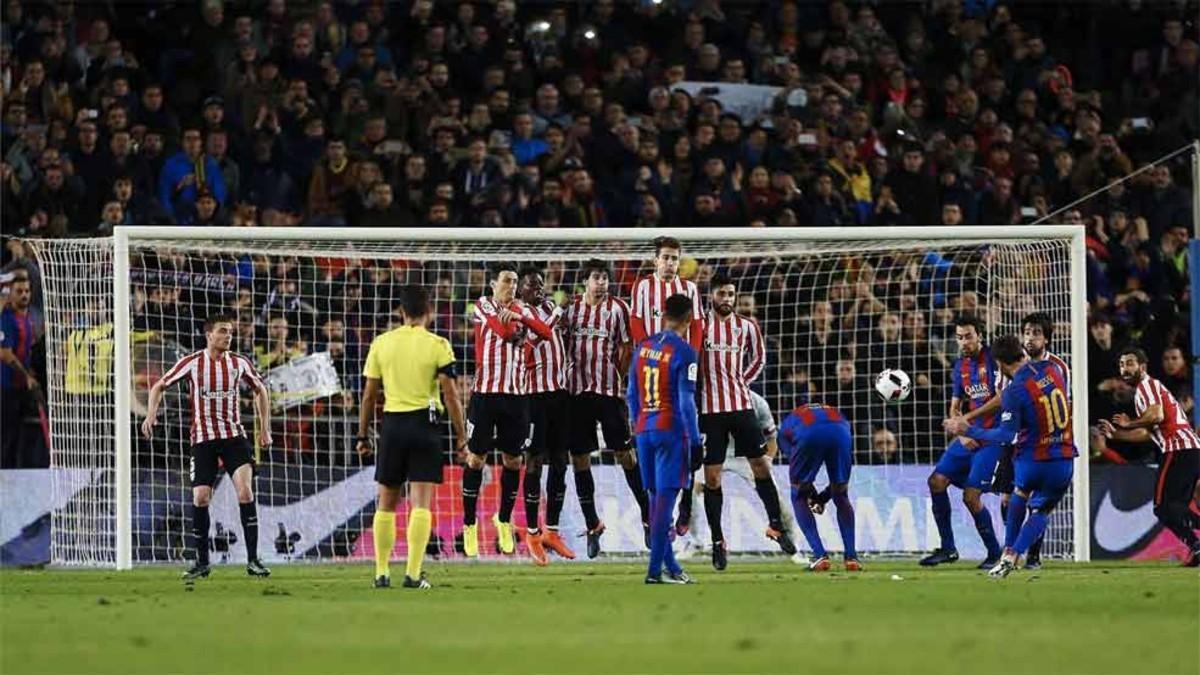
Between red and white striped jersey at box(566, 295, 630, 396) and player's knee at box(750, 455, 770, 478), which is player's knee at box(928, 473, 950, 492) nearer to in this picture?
player's knee at box(750, 455, 770, 478)

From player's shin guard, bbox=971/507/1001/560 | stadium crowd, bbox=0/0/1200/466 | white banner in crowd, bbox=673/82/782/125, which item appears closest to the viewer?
player's shin guard, bbox=971/507/1001/560

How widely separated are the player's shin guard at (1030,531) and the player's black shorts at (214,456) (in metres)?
6.08

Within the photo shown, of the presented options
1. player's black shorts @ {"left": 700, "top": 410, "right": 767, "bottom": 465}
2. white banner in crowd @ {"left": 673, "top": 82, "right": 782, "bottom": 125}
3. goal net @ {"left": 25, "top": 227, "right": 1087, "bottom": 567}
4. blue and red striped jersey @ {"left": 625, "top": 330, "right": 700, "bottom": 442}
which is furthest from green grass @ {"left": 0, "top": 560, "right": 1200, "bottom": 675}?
white banner in crowd @ {"left": 673, "top": 82, "right": 782, "bottom": 125}

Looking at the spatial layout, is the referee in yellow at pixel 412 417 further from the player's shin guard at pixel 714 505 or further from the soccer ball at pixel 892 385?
the soccer ball at pixel 892 385

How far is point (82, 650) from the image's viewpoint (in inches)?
370

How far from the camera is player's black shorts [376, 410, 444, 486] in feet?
45.5

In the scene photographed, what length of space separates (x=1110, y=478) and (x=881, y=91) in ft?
22.6

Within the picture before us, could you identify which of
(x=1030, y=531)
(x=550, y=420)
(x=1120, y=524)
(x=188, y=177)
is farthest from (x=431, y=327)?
(x=1030, y=531)

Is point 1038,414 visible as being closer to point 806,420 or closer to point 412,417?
point 806,420

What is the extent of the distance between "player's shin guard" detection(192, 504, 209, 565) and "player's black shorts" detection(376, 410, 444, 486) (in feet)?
9.33

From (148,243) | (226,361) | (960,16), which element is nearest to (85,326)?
(148,243)

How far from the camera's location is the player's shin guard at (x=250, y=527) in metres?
16.6

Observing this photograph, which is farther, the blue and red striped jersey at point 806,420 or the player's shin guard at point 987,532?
the player's shin guard at point 987,532

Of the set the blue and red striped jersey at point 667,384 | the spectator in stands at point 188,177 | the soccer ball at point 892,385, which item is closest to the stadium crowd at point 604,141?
the spectator in stands at point 188,177
